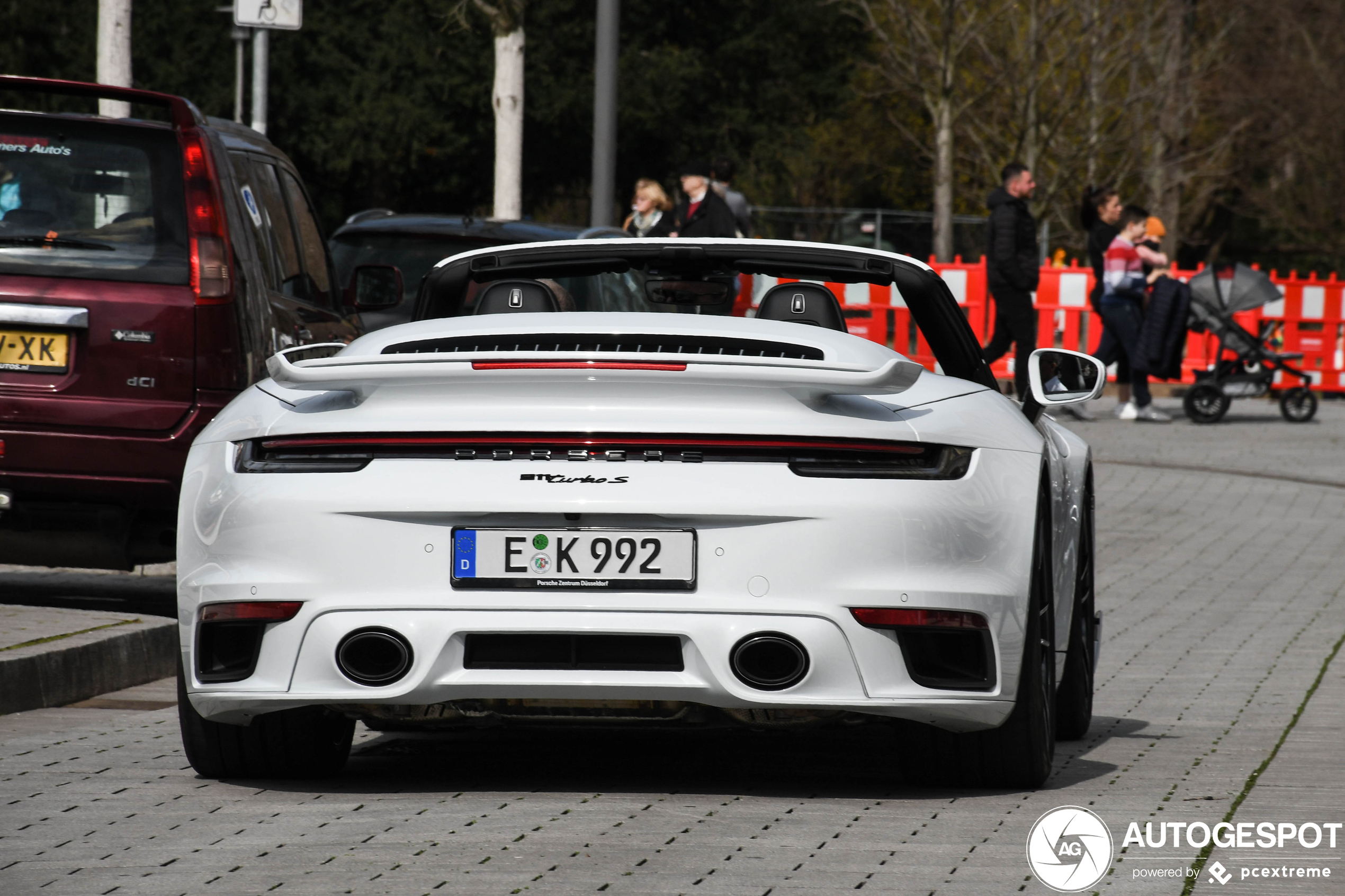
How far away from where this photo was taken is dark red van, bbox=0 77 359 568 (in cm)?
787

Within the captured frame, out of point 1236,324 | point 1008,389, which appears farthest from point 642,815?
point 1008,389

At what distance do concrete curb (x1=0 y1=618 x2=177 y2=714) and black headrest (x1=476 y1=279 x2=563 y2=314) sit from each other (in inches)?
82.2

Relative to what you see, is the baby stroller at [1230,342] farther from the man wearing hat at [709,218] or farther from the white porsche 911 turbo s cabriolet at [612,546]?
the white porsche 911 turbo s cabriolet at [612,546]

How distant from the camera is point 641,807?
16.3 ft

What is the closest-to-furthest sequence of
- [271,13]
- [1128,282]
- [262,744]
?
1. [262,744]
2. [271,13]
3. [1128,282]

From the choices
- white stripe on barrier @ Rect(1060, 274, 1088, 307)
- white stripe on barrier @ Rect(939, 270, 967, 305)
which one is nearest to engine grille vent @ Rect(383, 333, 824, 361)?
white stripe on barrier @ Rect(1060, 274, 1088, 307)

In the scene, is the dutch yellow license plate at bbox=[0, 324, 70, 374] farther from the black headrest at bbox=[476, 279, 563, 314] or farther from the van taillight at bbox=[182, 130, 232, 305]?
the black headrest at bbox=[476, 279, 563, 314]

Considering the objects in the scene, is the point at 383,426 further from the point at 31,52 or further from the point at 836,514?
the point at 31,52

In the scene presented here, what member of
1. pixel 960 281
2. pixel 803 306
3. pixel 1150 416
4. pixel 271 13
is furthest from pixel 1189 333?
pixel 803 306

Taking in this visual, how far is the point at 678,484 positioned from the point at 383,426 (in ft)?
2.10

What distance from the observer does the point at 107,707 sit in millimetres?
6984

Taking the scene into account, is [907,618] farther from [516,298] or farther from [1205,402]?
[1205,402]

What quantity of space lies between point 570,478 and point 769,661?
0.57 meters

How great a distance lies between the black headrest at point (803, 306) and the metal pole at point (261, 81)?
1069 centimetres
